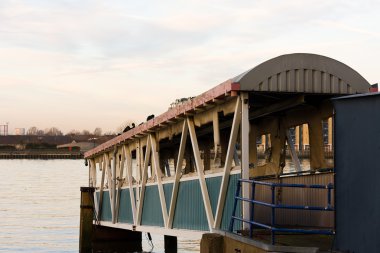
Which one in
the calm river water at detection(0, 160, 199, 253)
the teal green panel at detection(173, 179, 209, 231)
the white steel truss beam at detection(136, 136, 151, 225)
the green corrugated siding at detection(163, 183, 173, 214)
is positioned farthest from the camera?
the calm river water at detection(0, 160, 199, 253)

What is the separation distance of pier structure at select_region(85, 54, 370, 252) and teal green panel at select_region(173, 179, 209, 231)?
0.9 inches

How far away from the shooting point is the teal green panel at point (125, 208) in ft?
90.5

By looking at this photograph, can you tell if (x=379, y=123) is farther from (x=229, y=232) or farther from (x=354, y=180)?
(x=229, y=232)

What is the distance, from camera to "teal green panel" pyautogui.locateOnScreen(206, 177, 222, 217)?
59.0 feet

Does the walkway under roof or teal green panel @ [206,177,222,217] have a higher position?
the walkway under roof

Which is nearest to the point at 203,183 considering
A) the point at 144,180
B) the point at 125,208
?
the point at 144,180

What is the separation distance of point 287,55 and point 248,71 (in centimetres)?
78

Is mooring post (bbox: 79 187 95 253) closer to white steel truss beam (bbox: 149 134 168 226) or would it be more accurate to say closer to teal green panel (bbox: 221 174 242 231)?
white steel truss beam (bbox: 149 134 168 226)

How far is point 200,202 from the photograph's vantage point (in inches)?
762

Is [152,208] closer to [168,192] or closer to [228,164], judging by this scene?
[168,192]

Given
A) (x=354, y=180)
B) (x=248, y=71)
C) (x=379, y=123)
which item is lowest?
(x=354, y=180)

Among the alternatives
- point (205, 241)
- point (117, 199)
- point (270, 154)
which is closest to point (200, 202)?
point (270, 154)

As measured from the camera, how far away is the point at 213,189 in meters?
18.3

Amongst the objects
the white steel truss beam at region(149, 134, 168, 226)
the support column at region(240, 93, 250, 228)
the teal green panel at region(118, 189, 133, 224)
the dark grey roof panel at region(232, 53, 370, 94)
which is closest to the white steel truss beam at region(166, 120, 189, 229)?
the white steel truss beam at region(149, 134, 168, 226)
